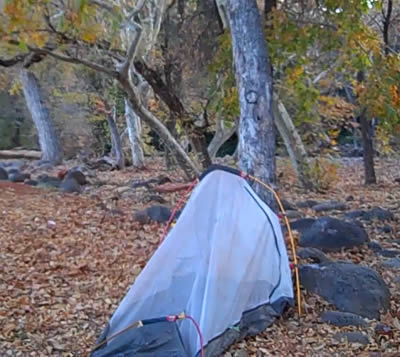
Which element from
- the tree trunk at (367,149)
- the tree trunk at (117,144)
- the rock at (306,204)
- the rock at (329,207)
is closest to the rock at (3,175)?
the tree trunk at (117,144)

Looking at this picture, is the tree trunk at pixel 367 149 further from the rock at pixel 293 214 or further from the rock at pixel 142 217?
the rock at pixel 142 217

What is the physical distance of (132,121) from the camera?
13.1 m

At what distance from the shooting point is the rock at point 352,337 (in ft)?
10.7

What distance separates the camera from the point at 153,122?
811cm

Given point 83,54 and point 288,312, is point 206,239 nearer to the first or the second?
point 288,312

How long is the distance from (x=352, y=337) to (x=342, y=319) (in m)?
0.25

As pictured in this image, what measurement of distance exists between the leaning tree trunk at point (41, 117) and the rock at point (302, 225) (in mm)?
9021

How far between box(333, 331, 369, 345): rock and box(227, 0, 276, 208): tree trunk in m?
1.23

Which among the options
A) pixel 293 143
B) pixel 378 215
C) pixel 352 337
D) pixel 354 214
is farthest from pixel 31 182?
pixel 352 337

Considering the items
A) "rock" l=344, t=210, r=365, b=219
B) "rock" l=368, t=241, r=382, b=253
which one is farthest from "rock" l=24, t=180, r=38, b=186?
"rock" l=368, t=241, r=382, b=253

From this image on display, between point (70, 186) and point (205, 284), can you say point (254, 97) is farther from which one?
point (70, 186)

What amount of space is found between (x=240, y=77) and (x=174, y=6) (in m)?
6.04

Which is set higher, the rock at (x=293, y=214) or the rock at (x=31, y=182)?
the rock at (x=31, y=182)

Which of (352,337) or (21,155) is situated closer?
(352,337)
